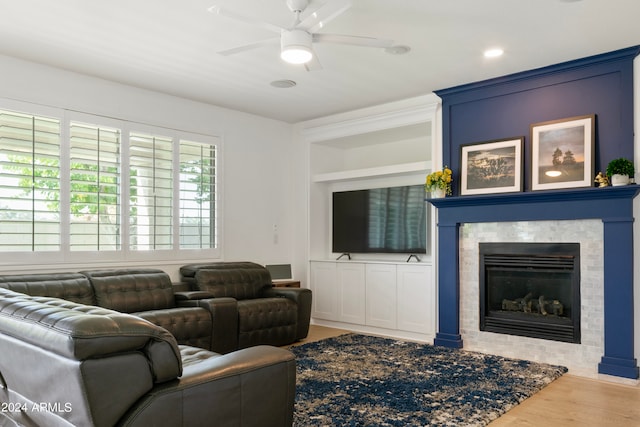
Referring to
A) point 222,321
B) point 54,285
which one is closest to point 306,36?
point 222,321

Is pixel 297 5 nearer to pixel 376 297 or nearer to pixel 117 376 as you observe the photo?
pixel 117 376

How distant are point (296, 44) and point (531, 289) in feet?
10.9

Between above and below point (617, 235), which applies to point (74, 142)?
above

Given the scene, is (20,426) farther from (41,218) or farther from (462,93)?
(462,93)

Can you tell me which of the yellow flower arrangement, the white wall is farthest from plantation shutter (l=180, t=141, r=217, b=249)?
the yellow flower arrangement

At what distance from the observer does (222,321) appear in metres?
4.84

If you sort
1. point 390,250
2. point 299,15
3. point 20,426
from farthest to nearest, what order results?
point 390,250 < point 299,15 < point 20,426

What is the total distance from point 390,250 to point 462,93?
2.06 m

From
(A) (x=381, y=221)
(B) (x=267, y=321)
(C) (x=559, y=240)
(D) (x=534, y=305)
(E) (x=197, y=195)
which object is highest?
(E) (x=197, y=195)

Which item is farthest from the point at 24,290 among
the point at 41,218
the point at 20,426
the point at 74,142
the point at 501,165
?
the point at 501,165

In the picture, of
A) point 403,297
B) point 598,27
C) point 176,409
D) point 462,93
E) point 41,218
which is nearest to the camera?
point 176,409

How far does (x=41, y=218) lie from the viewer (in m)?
4.65

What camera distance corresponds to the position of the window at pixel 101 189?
4535 millimetres

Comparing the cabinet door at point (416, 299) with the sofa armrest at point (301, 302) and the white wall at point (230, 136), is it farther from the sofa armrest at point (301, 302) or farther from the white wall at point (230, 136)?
the white wall at point (230, 136)
